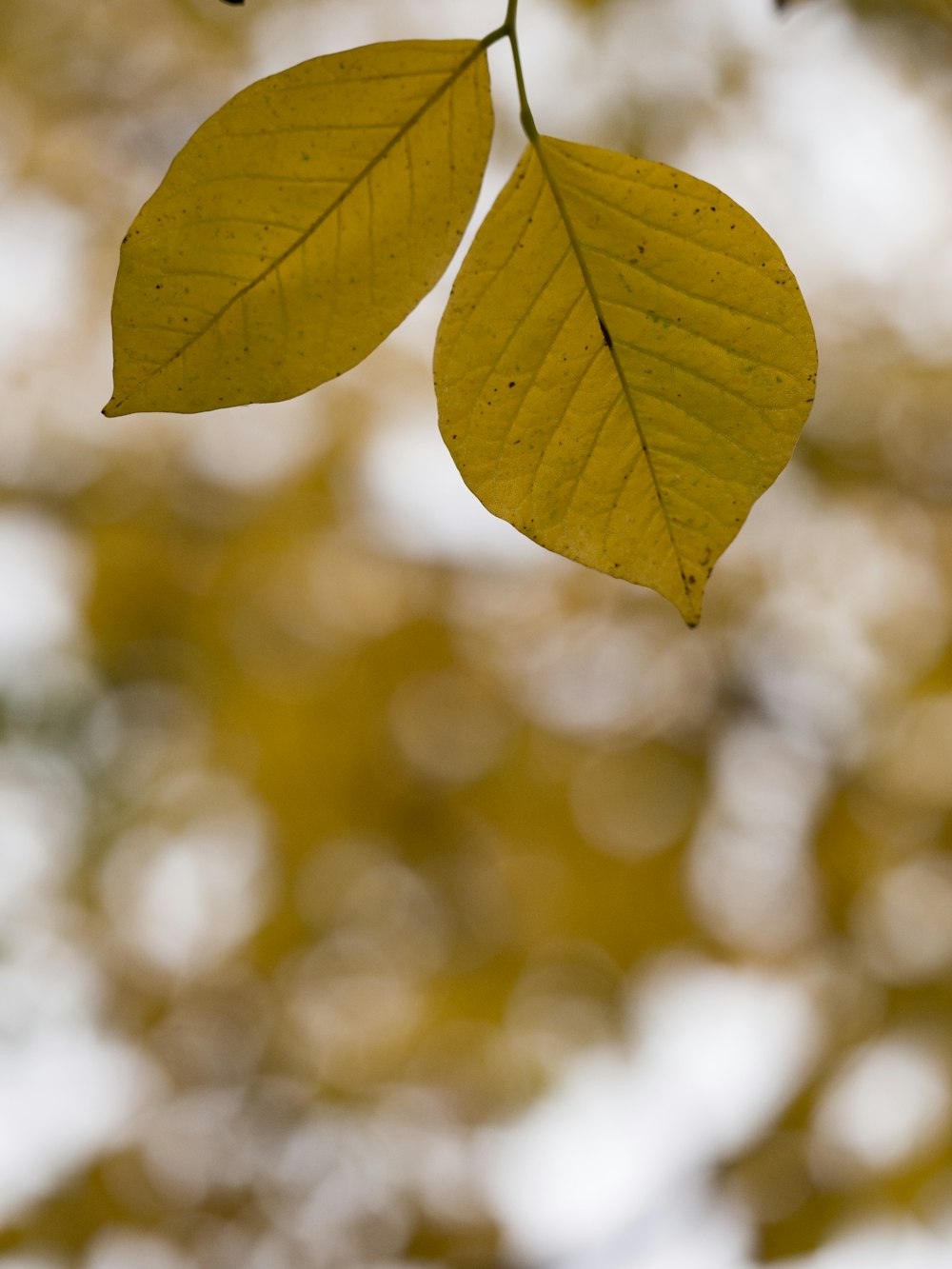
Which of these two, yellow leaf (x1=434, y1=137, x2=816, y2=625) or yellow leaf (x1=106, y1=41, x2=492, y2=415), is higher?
yellow leaf (x1=106, y1=41, x2=492, y2=415)

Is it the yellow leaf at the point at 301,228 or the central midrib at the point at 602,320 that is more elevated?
the yellow leaf at the point at 301,228

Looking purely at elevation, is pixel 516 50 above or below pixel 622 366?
above

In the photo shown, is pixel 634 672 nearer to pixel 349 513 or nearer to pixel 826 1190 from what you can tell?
pixel 349 513

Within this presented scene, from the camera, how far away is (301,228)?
1.98 feet

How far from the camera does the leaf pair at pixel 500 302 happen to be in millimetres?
568

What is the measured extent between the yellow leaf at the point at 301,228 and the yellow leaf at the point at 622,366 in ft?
0.16

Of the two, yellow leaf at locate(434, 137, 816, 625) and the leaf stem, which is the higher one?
the leaf stem

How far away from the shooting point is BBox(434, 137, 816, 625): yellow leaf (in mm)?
569

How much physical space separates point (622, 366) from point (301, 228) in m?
0.21

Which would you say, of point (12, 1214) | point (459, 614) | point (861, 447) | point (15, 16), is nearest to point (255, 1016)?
point (12, 1214)

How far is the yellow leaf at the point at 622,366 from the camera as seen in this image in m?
0.57

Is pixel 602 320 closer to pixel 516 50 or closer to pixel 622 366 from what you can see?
pixel 622 366

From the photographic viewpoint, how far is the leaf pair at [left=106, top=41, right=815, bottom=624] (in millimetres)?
568

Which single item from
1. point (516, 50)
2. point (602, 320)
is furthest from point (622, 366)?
point (516, 50)
